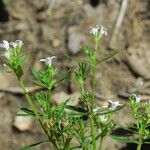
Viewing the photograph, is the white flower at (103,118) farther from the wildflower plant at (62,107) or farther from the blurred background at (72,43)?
the blurred background at (72,43)

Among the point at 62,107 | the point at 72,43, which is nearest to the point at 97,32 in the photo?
the point at 62,107

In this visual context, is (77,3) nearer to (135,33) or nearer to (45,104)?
(135,33)

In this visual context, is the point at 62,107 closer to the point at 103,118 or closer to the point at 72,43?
the point at 103,118

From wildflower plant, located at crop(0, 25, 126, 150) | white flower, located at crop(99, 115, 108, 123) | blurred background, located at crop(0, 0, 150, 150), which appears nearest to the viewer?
wildflower plant, located at crop(0, 25, 126, 150)

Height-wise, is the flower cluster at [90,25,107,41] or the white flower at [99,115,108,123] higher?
the flower cluster at [90,25,107,41]

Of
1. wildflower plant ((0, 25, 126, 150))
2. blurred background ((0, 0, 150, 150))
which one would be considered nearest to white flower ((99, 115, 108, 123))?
wildflower plant ((0, 25, 126, 150))

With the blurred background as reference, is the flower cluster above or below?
above

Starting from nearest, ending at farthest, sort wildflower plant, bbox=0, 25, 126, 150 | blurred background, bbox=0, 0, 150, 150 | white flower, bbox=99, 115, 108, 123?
wildflower plant, bbox=0, 25, 126, 150
white flower, bbox=99, 115, 108, 123
blurred background, bbox=0, 0, 150, 150

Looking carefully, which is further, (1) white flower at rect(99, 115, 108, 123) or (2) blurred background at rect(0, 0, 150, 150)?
(2) blurred background at rect(0, 0, 150, 150)

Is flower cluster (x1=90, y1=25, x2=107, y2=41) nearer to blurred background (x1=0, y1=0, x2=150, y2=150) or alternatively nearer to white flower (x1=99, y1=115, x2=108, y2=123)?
white flower (x1=99, y1=115, x2=108, y2=123)
